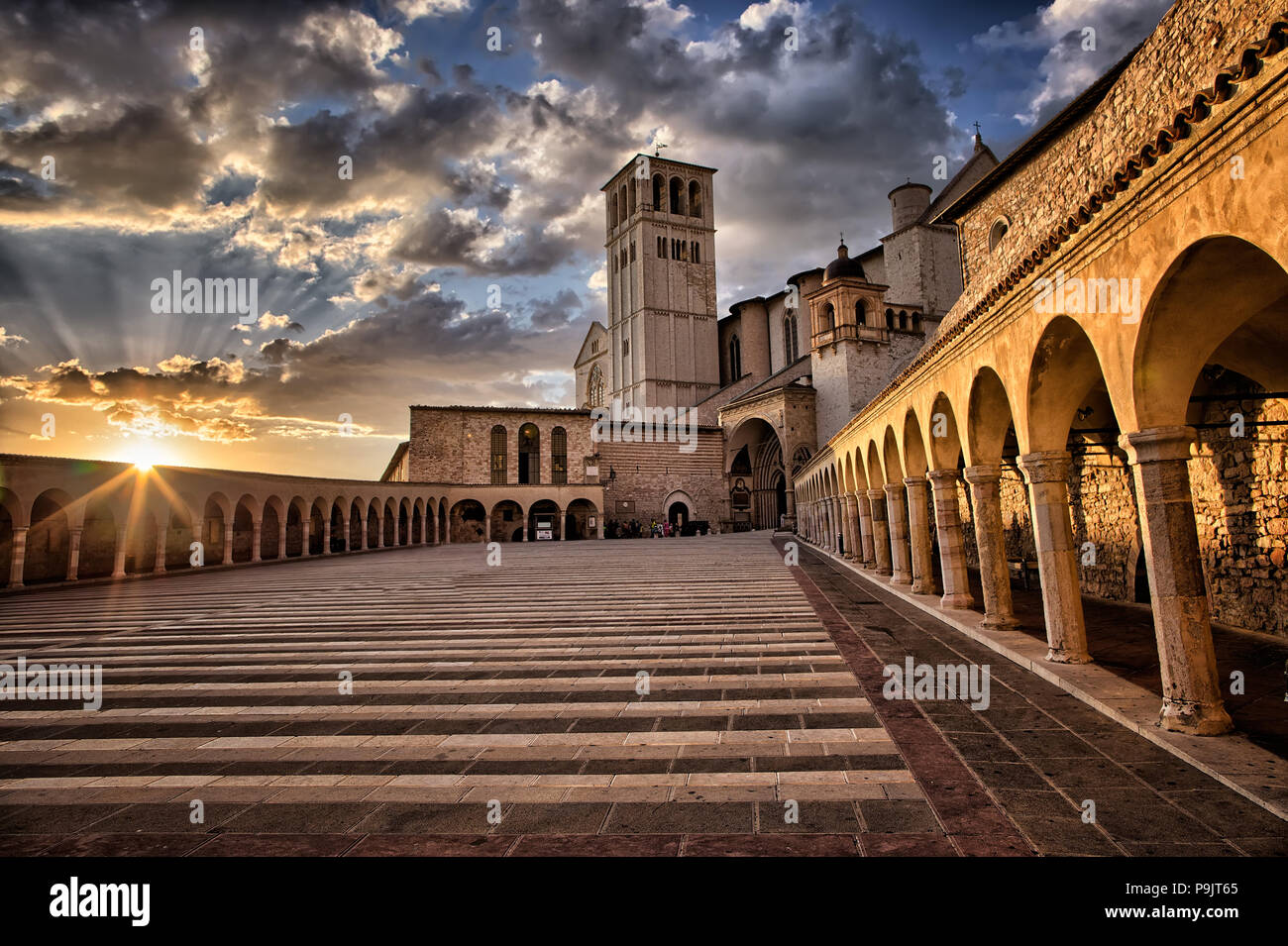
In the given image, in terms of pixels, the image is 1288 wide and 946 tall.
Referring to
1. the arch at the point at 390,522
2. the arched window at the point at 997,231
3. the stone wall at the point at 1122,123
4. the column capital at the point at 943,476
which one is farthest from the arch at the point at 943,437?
the arch at the point at 390,522

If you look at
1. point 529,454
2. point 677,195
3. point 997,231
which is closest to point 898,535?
point 997,231

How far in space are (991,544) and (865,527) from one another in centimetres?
854

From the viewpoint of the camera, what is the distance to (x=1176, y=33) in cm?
736

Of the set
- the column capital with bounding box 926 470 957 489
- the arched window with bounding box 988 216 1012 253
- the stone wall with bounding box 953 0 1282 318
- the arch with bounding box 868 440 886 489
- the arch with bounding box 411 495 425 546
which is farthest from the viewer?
the arch with bounding box 411 495 425 546

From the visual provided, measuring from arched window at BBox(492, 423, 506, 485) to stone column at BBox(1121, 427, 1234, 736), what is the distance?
1573 inches

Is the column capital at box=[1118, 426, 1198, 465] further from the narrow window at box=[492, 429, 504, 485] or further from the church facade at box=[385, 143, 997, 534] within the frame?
the narrow window at box=[492, 429, 504, 485]

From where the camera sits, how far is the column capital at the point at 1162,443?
187 inches

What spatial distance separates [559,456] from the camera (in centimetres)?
4366

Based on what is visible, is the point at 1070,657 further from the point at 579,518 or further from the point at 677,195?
the point at 677,195

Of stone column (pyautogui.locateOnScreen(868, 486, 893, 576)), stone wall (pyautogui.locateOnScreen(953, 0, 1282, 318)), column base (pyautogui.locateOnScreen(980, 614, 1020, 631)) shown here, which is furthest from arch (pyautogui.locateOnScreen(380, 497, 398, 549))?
column base (pyautogui.locateOnScreen(980, 614, 1020, 631))

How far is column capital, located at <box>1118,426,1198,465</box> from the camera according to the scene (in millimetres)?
4746

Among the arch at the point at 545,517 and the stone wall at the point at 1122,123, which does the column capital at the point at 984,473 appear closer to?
the stone wall at the point at 1122,123
